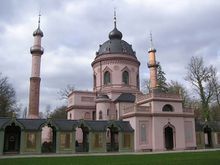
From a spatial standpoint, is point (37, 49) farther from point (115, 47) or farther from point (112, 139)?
point (112, 139)

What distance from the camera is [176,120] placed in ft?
118

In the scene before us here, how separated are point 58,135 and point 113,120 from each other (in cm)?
692

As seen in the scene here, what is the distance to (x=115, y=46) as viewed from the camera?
4603cm

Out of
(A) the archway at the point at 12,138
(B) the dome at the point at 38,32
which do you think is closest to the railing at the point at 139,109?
(A) the archway at the point at 12,138

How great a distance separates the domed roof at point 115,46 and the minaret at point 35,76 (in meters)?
10.2

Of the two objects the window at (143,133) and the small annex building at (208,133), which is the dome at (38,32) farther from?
the small annex building at (208,133)

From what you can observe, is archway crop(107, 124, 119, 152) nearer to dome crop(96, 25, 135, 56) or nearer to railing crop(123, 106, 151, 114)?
railing crop(123, 106, 151, 114)

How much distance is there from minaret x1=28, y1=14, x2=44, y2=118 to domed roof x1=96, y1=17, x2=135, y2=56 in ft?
33.4

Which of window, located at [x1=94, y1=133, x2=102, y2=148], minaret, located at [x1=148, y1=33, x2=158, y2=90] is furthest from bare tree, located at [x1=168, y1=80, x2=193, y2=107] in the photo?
window, located at [x1=94, y1=133, x2=102, y2=148]

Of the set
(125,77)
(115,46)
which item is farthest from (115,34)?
(125,77)

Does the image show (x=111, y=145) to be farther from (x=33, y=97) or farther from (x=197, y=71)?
(x=197, y=71)

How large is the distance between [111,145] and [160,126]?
6.45 m

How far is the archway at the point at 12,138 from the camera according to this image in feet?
103

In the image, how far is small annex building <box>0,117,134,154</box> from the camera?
29734 millimetres
